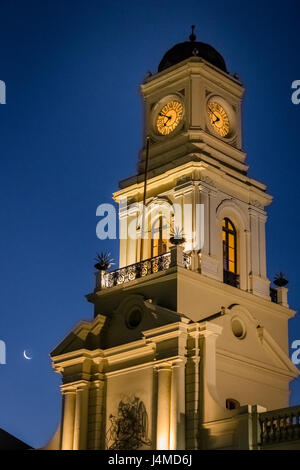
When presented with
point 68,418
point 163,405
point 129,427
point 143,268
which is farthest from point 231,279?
point 68,418

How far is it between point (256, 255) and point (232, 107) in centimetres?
619

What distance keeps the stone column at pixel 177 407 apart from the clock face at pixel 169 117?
33.7 feet

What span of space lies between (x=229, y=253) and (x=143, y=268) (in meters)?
3.58

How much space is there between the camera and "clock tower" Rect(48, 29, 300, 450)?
3078 centimetres

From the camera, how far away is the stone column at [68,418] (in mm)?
33241

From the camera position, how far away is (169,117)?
3734 cm

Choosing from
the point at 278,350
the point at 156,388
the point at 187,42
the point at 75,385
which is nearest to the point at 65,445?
the point at 75,385

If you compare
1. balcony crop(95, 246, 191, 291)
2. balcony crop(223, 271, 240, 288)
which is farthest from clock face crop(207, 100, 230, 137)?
balcony crop(95, 246, 191, 291)

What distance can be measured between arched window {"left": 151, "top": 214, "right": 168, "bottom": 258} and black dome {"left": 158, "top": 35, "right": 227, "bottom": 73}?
639 centimetres

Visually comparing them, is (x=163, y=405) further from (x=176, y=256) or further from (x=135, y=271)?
(x=135, y=271)

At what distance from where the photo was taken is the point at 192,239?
111ft

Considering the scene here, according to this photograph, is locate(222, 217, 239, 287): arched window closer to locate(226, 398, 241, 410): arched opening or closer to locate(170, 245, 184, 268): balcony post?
locate(170, 245, 184, 268): balcony post

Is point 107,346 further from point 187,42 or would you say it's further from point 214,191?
point 187,42

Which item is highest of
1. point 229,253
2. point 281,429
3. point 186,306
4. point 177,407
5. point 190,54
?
point 190,54
